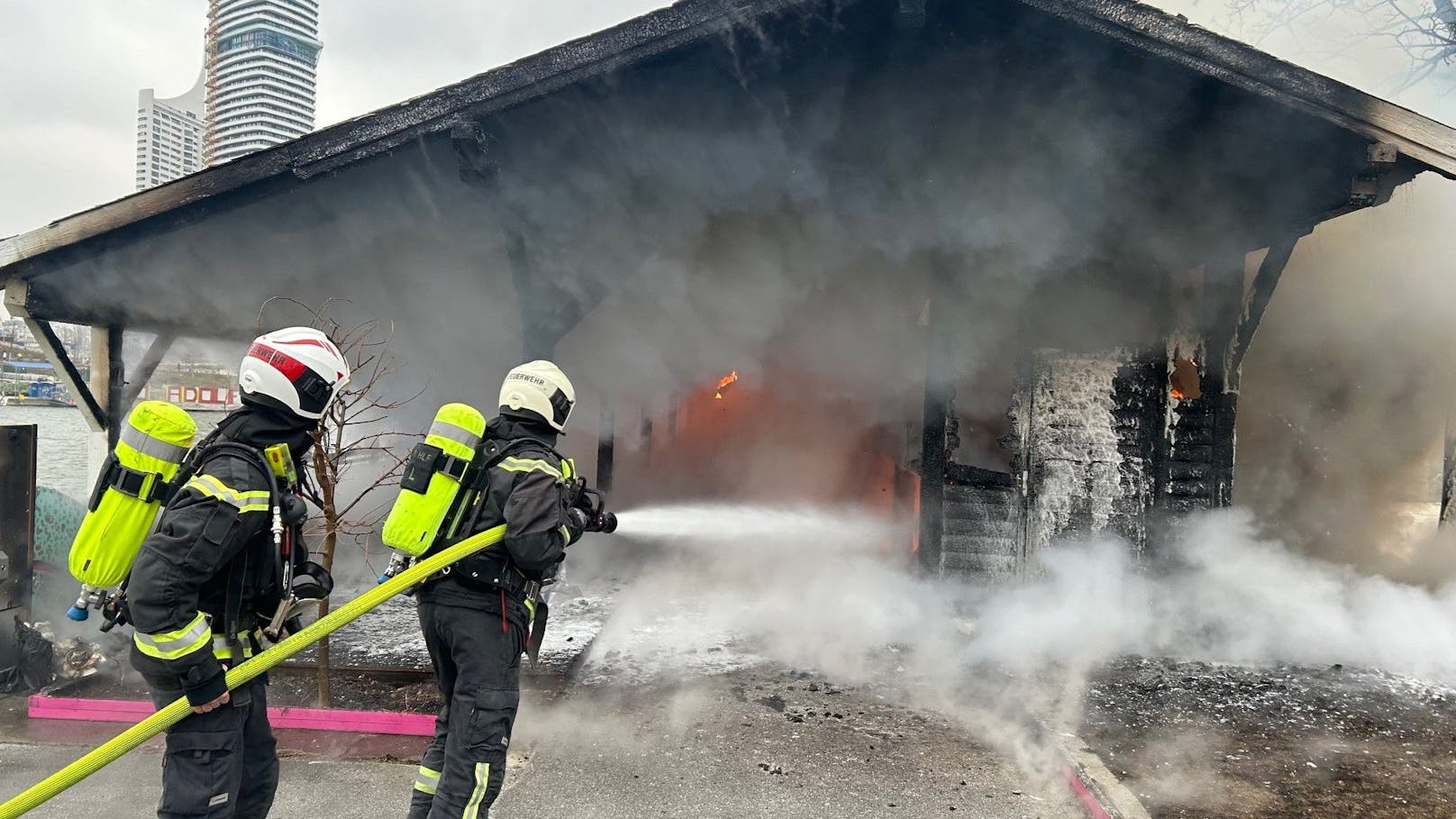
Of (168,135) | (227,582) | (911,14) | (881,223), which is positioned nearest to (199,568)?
(227,582)

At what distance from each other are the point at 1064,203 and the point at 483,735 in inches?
219

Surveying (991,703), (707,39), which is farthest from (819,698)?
(707,39)

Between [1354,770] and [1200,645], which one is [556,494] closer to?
[1354,770]

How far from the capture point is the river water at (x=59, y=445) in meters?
16.9

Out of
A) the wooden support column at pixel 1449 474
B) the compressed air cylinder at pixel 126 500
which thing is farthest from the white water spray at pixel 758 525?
the compressed air cylinder at pixel 126 500

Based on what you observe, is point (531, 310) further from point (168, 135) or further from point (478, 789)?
point (168, 135)

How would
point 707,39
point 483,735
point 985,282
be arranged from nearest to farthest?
point 483,735
point 707,39
point 985,282

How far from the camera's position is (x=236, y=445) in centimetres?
237

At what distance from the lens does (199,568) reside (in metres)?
2.21

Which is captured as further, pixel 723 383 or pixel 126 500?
pixel 723 383

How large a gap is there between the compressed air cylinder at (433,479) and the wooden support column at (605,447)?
19.4ft

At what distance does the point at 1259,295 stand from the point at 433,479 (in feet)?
20.6

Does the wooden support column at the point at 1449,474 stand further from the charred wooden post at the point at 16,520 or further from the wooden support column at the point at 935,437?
the charred wooden post at the point at 16,520

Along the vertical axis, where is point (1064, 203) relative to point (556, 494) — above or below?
above
